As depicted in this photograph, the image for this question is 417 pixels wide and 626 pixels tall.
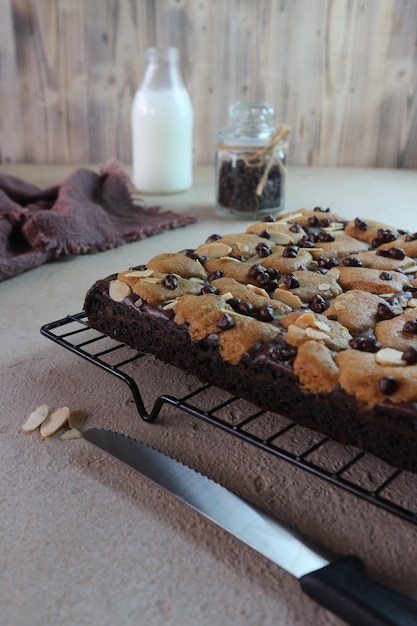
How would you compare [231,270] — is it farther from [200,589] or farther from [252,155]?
[252,155]

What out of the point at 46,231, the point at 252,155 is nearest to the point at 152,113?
the point at 252,155

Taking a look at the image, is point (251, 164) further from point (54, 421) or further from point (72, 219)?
point (54, 421)

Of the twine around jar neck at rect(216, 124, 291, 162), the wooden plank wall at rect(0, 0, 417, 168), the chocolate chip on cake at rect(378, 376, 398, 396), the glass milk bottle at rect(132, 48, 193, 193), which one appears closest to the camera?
the chocolate chip on cake at rect(378, 376, 398, 396)

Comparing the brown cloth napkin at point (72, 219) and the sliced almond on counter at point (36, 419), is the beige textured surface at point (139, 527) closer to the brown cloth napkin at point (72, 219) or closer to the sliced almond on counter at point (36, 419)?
the sliced almond on counter at point (36, 419)

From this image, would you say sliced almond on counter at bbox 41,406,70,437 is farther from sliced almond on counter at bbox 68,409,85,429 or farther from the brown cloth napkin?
the brown cloth napkin

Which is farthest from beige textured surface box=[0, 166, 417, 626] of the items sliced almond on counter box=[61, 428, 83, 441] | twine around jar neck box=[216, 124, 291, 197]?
twine around jar neck box=[216, 124, 291, 197]

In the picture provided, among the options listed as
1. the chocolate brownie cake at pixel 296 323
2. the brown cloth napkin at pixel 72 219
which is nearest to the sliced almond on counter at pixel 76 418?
the chocolate brownie cake at pixel 296 323
